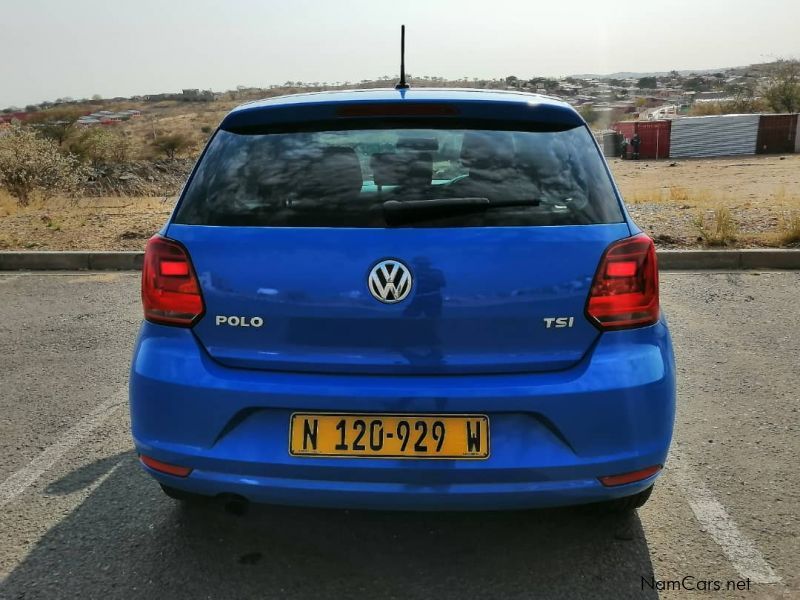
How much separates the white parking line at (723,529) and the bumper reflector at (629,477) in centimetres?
58

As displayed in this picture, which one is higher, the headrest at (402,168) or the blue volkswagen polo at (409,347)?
the headrest at (402,168)

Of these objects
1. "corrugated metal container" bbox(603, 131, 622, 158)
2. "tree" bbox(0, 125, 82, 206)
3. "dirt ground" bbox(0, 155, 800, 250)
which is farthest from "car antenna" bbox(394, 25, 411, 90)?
"corrugated metal container" bbox(603, 131, 622, 158)

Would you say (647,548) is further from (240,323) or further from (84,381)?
(84,381)

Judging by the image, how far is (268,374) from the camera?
7.35 feet

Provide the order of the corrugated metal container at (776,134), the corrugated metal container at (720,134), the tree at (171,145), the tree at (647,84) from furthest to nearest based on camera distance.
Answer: the tree at (647,84) < the tree at (171,145) < the corrugated metal container at (720,134) < the corrugated metal container at (776,134)

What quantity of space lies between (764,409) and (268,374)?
10.2 ft

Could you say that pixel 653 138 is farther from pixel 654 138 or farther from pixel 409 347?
pixel 409 347

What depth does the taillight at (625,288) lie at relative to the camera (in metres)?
2.25

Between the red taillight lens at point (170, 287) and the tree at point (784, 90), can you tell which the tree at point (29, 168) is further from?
the tree at point (784, 90)

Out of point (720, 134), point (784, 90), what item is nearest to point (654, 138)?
point (720, 134)

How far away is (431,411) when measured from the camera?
216 centimetres

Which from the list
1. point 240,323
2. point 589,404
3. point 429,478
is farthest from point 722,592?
point 240,323

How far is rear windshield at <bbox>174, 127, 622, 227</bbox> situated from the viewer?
2273mm

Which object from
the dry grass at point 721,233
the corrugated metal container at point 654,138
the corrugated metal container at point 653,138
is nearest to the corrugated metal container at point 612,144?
the corrugated metal container at point 653,138
